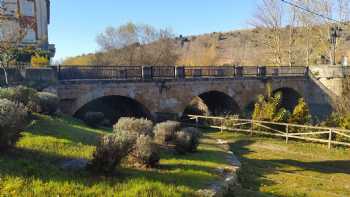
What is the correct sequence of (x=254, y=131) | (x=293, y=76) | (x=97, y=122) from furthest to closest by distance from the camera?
(x=293, y=76)
(x=254, y=131)
(x=97, y=122)

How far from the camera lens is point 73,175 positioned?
615 cm

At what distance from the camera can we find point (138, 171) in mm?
7281

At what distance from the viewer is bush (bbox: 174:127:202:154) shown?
36.1 feet

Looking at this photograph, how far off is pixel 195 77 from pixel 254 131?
6223 millimetres

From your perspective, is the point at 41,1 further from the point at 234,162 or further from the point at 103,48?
the point at 234,162

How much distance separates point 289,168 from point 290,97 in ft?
66.2

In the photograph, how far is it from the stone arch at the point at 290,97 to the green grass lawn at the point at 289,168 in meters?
13.9

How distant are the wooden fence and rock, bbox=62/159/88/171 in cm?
1237

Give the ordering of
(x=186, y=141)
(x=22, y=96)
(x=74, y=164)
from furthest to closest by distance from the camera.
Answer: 1. (x=22, y=96)
2. (x=186, y=141)
3. (x=74, y=164)

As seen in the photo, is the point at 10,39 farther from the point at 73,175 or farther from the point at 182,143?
the point at 73,175

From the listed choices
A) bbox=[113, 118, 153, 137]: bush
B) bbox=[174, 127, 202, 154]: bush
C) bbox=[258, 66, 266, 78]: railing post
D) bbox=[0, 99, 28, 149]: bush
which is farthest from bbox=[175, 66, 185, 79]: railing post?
bbox=[0, 99, 28, 149]: bush

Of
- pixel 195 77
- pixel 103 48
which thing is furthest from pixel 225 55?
pixel 195 77

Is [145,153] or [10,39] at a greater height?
[10,39]

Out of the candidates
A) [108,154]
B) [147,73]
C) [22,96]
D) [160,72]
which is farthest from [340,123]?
[108,154]
